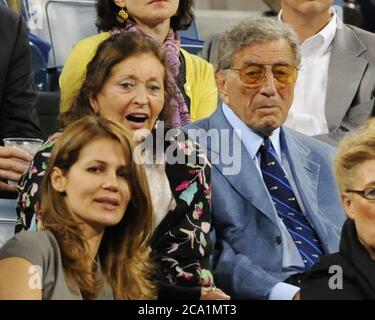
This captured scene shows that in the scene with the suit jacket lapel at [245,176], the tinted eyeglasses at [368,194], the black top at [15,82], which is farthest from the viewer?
the black top at [15,82]

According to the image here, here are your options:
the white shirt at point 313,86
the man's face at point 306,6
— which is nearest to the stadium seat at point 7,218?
the white shirt at point 313,86

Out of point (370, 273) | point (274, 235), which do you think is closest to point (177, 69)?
point (274, 235)

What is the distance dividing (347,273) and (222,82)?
2.37 ft

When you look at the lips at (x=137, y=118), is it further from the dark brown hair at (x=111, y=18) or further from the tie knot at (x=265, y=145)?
the dark brown hair at (x=111, y=18)

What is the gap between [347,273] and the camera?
275cm

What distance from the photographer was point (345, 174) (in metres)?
2.85

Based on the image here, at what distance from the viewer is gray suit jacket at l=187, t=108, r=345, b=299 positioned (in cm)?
299

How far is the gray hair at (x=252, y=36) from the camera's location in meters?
3.15

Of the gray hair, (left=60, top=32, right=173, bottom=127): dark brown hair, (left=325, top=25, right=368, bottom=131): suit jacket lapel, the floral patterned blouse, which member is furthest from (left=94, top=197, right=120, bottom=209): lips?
(left=325, top=25, right=368, bottom=131): suit jacket lapel

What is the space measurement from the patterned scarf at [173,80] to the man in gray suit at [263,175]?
7 cm

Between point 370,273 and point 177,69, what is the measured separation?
91 centimetres
